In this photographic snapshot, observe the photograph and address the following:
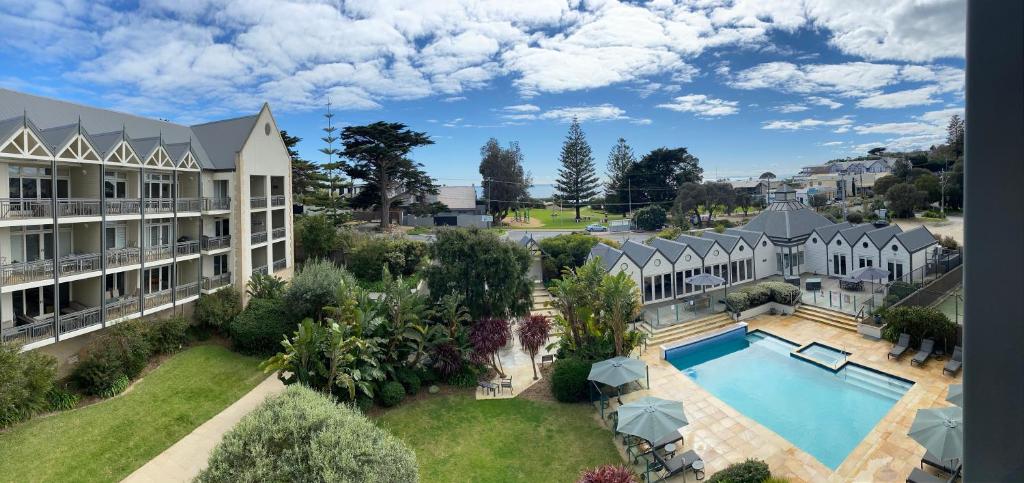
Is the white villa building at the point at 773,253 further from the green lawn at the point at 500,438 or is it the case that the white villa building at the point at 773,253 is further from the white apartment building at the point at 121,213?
the white apartment building at the point at 121,213

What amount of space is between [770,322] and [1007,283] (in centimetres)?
2620

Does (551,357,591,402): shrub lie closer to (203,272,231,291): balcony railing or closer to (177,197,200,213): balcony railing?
(203,272,231,291): balcony railing

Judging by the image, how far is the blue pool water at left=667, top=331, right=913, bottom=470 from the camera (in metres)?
14.6

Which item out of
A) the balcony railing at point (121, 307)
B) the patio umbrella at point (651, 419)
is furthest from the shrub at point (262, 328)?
the patio umbrella at point (651, 419)

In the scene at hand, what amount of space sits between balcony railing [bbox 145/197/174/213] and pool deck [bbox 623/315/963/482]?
20.5m

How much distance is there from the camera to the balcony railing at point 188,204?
22484 millimetres

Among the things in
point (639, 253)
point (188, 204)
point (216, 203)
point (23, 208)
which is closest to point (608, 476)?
point (639, 253)

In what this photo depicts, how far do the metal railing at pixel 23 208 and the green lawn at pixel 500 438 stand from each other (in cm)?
1350

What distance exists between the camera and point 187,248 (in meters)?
22.7

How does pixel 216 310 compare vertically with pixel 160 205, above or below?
below

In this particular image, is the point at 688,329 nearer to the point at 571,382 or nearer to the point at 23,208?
the point at 571,382

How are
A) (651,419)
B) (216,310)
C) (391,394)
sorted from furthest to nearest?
(216,310)
(391,394)
(651,419)

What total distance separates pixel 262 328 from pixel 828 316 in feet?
84.9

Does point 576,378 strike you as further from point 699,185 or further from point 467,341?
point 699,185
